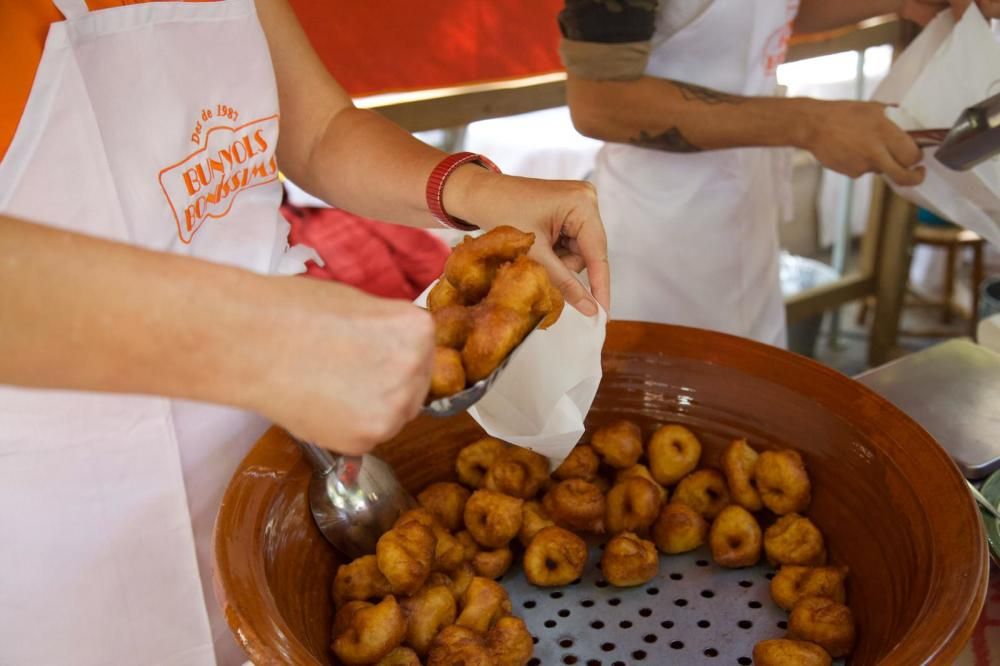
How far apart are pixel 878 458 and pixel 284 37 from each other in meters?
0.88

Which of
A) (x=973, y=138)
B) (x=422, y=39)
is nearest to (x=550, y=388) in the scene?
(x=973, y=138)

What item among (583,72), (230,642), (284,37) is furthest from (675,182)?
(230,642)

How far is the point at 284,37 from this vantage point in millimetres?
1196

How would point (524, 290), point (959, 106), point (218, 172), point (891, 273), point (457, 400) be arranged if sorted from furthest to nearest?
1. point (891, 273)
2. point (959, 106)
3. point (218, 172)
4. point (524, 290)
5. point (457, 400)

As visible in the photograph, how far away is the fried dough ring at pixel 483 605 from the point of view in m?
0.90

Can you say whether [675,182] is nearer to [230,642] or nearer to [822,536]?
[822,536]

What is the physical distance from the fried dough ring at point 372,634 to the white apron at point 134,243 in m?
0.33

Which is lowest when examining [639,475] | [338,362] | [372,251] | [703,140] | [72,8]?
[372,251]

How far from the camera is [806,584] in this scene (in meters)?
0.93

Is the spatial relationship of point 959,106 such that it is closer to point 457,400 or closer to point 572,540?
point 572,540

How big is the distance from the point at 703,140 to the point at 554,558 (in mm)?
882

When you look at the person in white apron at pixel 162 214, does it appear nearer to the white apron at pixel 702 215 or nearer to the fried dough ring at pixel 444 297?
the fried dough ring at pixel 444 297

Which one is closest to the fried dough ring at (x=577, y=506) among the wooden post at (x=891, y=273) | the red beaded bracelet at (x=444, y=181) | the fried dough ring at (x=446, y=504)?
the fried dough ring at (x=446, y=504)

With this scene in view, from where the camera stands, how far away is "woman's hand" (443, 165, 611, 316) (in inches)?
37.1
